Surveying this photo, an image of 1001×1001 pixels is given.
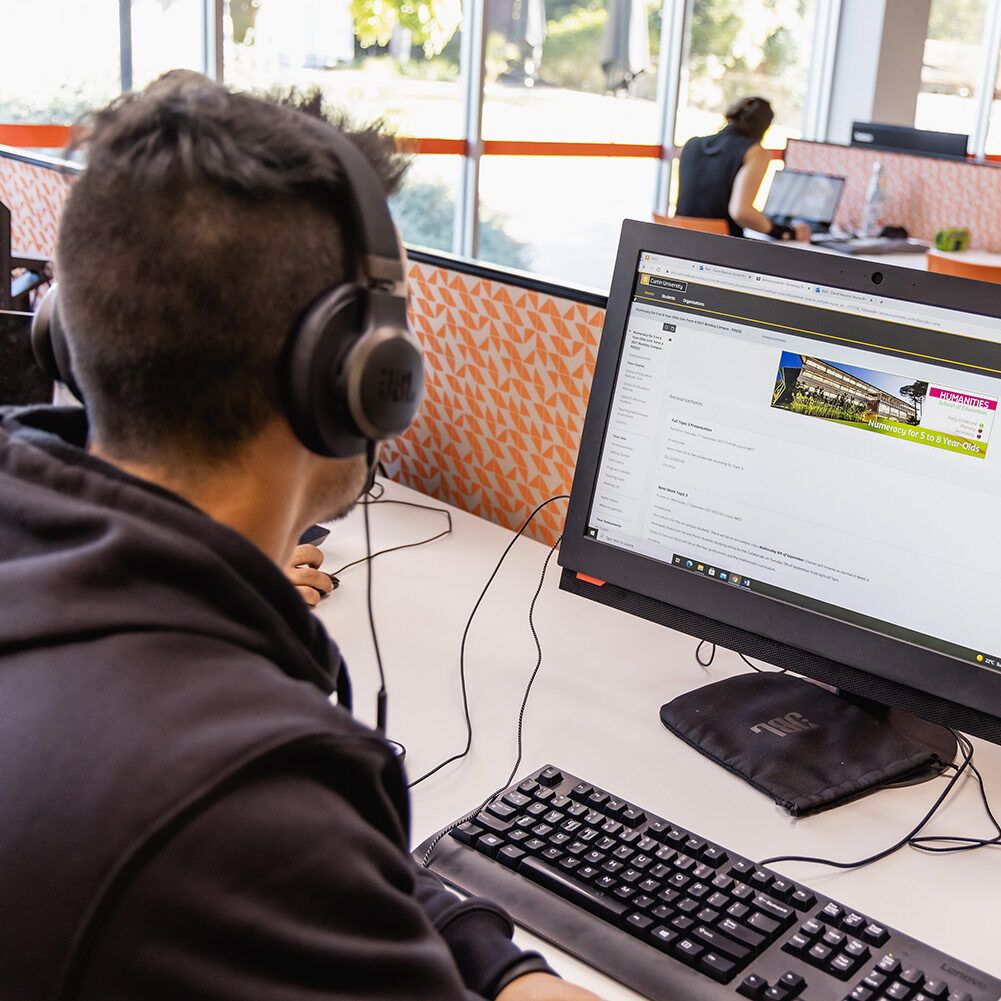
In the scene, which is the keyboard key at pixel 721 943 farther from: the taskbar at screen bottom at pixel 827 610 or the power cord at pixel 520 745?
the taskbar at screen bottom at pixel 827 610

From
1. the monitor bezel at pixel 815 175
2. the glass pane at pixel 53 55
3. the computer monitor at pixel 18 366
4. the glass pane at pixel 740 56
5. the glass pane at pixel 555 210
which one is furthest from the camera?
the glass pane at pixel 740 56

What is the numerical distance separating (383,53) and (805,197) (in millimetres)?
Answer: 1656

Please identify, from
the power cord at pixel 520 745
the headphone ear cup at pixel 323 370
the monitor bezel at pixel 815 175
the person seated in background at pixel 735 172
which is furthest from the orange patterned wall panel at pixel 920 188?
the headphone ear cup at pixel 323 370

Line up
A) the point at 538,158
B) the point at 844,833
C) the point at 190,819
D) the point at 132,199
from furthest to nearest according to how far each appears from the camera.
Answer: the point at 538,158
the point at 844,833
the point at 132,199
the point at 190,819

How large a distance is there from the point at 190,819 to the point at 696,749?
2.17ft

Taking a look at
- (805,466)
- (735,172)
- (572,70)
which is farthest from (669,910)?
(572,70)

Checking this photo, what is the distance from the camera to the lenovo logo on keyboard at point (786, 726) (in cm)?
107

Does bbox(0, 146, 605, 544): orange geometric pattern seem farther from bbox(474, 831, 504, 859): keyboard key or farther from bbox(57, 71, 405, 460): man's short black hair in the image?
bbox(57, 71, 405, 460): man's short black hair

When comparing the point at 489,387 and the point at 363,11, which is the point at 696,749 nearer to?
the point at 489,387

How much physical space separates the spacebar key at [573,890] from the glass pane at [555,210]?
13.7ft

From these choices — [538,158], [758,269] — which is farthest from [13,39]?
[758,269]

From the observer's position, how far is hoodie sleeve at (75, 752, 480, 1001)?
467 mm

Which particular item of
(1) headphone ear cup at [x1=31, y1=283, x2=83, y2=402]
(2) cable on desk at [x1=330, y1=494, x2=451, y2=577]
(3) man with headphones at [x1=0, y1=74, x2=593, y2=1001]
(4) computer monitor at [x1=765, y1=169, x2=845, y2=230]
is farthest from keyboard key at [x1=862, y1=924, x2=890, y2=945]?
(4) computer monitor at [x1=765, y1=169, x2=845, y2=230]

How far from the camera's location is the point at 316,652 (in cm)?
66
